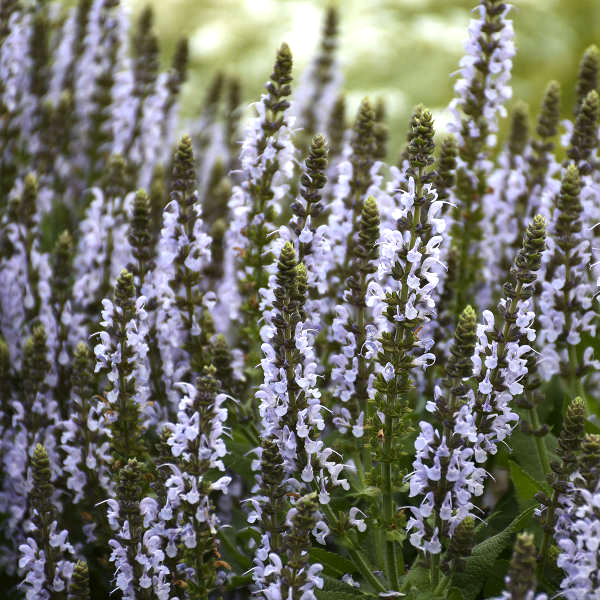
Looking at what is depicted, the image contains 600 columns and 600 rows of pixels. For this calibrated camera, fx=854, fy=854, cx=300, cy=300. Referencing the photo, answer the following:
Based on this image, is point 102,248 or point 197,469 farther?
point 102,248

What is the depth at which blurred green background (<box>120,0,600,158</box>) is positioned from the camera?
26.7ft

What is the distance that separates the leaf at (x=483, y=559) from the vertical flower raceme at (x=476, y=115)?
0.92 meters

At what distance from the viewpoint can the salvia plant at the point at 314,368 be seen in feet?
5.60

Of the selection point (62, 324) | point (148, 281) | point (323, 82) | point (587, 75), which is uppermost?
point (323, 82)

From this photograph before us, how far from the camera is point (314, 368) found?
5.70 ft

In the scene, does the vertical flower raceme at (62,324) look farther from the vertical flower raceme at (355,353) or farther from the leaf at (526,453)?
the leaf at (526,453)

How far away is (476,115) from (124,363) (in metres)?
1.32

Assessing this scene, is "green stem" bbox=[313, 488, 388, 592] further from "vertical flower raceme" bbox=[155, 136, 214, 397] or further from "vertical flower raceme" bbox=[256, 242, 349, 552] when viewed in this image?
"vertical flower raceme" bbox=[155, 136, 214, 397]

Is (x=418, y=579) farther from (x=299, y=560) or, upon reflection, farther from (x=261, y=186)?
(x=261, y=186)

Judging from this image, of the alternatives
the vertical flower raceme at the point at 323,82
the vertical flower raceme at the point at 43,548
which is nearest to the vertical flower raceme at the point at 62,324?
the vertical flower raceme at the point at 43,548

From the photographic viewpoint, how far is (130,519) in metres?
1.76

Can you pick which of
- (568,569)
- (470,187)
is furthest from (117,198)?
(568,569)

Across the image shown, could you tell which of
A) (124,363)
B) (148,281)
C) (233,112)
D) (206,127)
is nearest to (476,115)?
(148,281)

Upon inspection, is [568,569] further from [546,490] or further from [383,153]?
[383,153]
